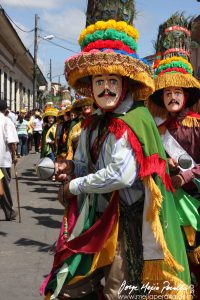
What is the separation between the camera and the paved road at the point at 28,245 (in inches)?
190

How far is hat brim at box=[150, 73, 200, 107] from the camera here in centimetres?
399

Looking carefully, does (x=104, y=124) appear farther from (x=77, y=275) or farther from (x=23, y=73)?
(x=23, y=73)

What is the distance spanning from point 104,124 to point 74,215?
0.60m

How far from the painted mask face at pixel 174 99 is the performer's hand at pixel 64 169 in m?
1.05

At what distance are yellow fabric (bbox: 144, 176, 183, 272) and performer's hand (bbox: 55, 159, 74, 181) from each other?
573mm

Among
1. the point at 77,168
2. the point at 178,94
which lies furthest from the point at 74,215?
the point at 178,94

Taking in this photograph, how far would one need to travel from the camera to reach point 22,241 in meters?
6.54

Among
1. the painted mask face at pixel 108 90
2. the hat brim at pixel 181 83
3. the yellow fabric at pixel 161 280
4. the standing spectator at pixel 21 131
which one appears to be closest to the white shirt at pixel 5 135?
the hat brim at pixel 181 83

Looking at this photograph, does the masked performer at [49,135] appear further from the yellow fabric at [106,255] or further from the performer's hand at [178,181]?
the yellow fabric at [106,255]

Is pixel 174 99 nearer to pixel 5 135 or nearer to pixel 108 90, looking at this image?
pixel 108 90

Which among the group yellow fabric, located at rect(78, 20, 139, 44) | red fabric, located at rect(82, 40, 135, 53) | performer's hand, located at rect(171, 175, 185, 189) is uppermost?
yellow fabric, located at rect(78, 20, 139, 44)

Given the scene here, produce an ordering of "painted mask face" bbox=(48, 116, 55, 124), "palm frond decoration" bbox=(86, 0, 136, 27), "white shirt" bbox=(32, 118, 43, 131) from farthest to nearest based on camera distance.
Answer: "white shirt" bbox=(32, 118, 43, 131)
"painted mask face" bbox=(48, 116, 55, 124)
"palm frond decoration" bbox=(86, 0, 136, 27)

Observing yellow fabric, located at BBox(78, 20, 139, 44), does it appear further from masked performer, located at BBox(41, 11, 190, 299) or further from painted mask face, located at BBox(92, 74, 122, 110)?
painted mask face, located at BBox(92, 74, 122, 110)

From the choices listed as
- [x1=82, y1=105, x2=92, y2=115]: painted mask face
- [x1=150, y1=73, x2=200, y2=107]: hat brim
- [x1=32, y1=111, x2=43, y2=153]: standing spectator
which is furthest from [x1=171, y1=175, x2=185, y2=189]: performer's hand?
[x1=32, y1=111, x2=43, y2=153]: standing spectator
